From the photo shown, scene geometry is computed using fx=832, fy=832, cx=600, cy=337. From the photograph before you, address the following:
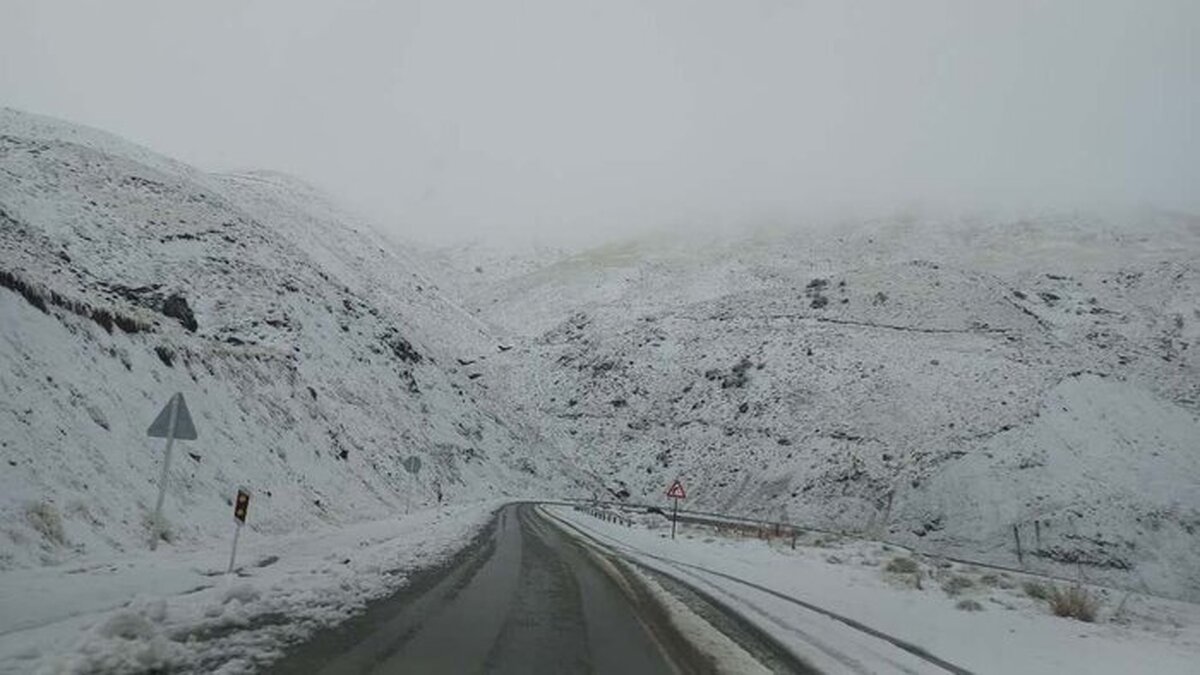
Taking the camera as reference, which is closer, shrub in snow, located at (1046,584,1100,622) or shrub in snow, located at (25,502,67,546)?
shrub in snow, located at (25,502,67,546)

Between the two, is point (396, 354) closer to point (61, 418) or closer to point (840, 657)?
point (61, 418)

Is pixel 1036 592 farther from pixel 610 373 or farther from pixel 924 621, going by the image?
pixel 610 373

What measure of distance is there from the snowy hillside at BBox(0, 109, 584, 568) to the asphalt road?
6.07 m

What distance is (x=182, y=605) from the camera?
9070 millimetres

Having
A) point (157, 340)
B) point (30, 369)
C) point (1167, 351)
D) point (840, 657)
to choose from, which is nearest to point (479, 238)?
point (1167, 351)

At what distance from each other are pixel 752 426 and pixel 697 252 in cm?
5013

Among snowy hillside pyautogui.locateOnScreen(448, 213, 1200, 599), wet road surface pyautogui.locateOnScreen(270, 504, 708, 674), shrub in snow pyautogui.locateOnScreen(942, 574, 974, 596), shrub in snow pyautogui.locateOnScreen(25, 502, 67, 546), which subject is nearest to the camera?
wet road surface pyautogui.locateOnScreen(270, 504, 708, 674)

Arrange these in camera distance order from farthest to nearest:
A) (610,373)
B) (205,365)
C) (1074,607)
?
(610,373) → (205,365) → (1074,607)

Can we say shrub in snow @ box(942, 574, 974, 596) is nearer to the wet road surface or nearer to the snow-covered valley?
the wet road surface

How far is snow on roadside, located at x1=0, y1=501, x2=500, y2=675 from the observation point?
21.3 ft

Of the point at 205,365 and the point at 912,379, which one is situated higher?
the point at 912,379

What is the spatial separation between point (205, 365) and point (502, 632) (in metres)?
24.8

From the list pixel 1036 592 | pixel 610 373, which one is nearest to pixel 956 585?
Answer: pixel 1036 592

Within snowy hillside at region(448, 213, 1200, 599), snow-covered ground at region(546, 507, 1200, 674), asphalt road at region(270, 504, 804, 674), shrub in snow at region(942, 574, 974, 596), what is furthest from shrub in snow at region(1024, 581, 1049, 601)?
snowy hillside at region(448, 213, 1200, 599)
